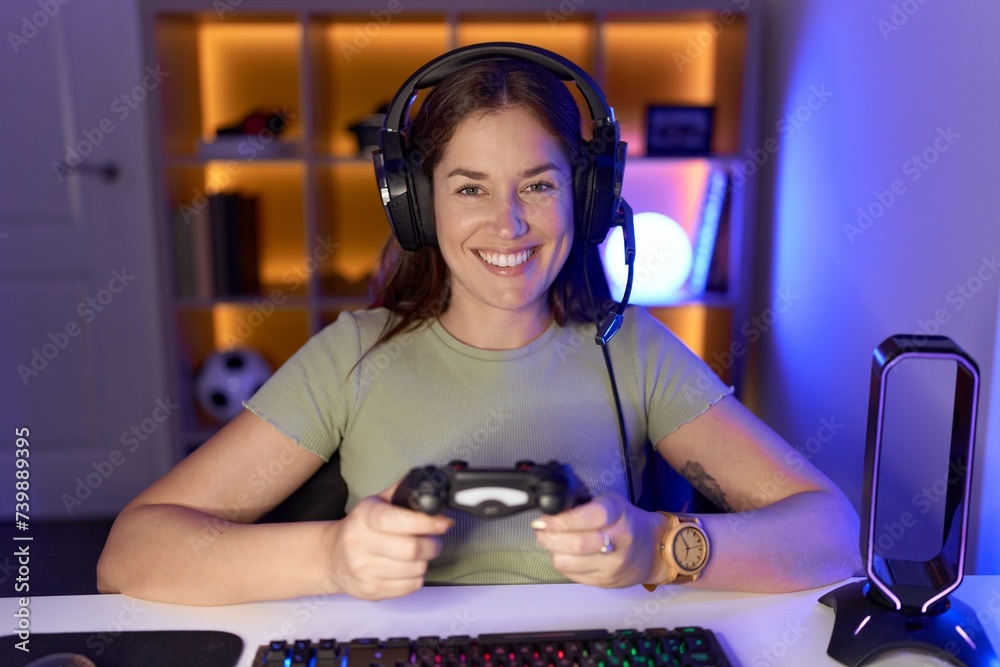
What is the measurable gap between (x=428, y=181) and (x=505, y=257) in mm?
156

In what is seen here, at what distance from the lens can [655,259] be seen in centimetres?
246

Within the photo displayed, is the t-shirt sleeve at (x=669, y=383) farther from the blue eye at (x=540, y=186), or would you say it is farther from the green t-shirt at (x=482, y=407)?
the blue eye at (x=540, y=186)

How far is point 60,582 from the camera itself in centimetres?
216

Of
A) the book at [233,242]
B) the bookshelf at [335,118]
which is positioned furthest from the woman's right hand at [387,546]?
the book at [233,242]

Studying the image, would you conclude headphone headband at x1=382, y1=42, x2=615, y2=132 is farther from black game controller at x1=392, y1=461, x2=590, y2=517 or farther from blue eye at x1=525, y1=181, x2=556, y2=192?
black game controller at x1=392, y1=461, x2=590, y2=517

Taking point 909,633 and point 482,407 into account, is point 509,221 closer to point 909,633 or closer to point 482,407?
point 482,407

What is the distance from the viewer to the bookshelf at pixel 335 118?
239 cm

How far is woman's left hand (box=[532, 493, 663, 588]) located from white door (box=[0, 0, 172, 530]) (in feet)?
7.02

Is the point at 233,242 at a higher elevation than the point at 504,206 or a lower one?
lower

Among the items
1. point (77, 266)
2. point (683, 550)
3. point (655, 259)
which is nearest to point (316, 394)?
point (683, 550)

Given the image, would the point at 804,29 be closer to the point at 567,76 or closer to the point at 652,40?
the point at 652,40

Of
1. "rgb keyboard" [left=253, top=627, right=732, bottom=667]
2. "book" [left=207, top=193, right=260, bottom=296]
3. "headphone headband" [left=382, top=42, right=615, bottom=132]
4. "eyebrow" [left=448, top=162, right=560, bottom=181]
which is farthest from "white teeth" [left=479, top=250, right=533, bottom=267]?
"book" [left=207, top=193, right=260, bottom=296]

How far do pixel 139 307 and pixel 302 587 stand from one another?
2.02m

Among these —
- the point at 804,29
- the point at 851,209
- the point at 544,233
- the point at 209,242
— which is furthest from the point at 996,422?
the point at 209,242
